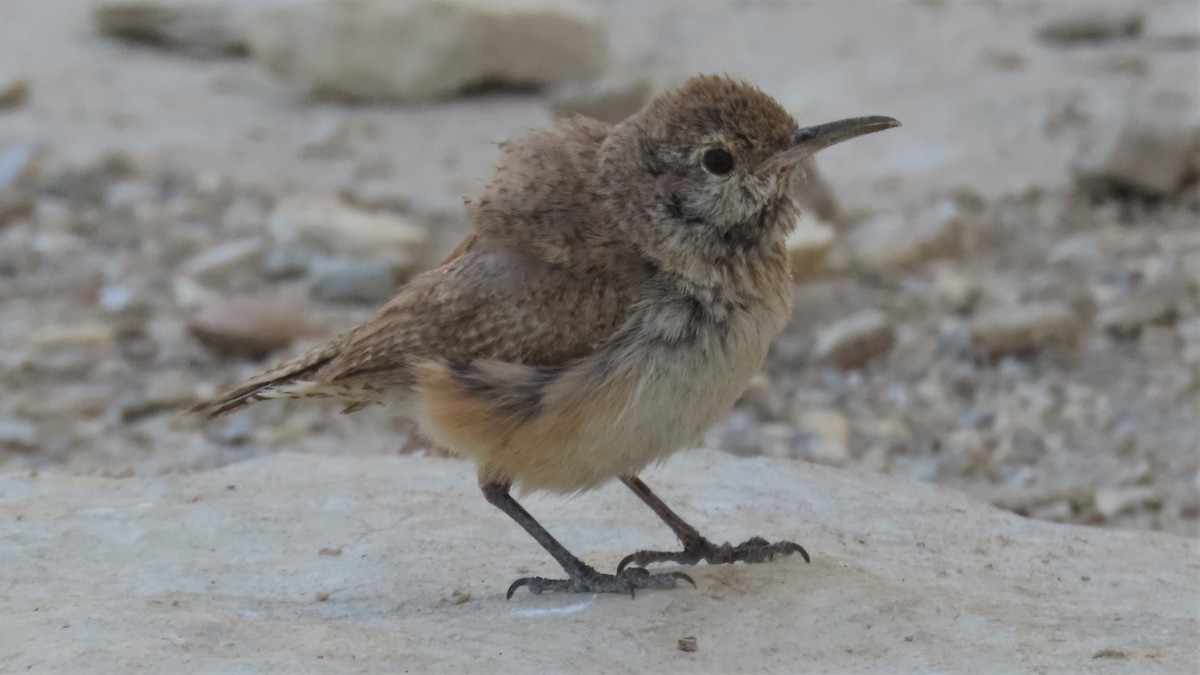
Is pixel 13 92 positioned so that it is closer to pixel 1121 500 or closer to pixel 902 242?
pixel 902 242

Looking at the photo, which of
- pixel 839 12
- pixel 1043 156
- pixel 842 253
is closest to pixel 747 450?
pixel 842 253

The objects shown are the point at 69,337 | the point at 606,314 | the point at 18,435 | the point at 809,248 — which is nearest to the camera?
the point at 606,314

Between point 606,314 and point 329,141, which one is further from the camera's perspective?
point 329,141

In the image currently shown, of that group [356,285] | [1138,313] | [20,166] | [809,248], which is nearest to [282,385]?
[356,285]

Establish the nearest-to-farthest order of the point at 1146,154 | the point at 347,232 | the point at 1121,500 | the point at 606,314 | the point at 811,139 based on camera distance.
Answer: the point at 606,314
the point at 811,139
the point at 1121,500
the point at 347,232
the point at 1146,154

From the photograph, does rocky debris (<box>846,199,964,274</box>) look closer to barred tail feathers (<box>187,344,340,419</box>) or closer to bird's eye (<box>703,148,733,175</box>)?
bird's eye (<box>703,148,733,175</box>)

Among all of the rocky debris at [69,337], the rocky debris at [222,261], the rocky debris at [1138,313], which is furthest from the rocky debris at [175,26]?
the rocky debris at [1138,313]
